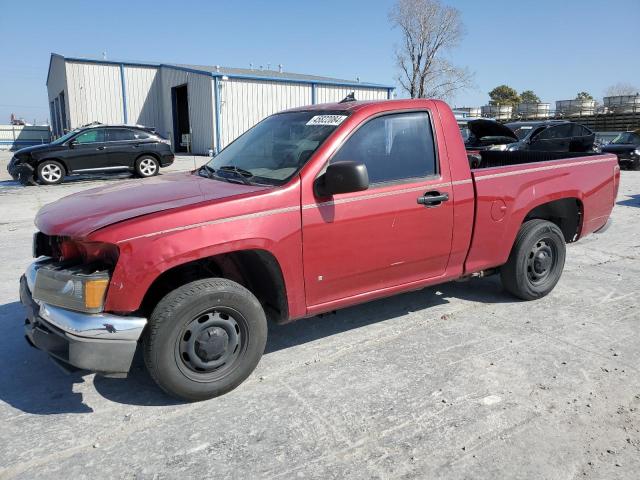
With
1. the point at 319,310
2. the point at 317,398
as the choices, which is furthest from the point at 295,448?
the point at 319,310

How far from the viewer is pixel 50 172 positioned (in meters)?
14.3

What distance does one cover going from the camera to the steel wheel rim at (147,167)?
1561cm

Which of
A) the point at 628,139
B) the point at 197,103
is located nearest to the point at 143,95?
the point at 197,103

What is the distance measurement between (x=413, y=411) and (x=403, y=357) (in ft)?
2.36

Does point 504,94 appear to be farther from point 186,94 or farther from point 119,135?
point 119,135

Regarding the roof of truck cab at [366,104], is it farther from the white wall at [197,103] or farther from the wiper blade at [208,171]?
the white wall at [197,103]

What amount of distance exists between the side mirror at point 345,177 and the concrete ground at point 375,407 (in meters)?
1.28

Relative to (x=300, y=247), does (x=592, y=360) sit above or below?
below

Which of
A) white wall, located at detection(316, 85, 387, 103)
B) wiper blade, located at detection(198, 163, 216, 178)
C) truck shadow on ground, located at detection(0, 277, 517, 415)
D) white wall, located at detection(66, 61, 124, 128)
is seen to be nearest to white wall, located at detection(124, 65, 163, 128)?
white wall, located at detection(66, 61, 124, 128)

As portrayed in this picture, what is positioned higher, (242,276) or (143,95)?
(143,95)

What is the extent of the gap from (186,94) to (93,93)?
16.9 feet

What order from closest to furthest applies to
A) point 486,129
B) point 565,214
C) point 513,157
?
point 565,214, point 513,157, point 486,129

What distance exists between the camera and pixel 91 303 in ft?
9.11

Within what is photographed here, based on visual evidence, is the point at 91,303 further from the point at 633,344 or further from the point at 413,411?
the point at 633,344
